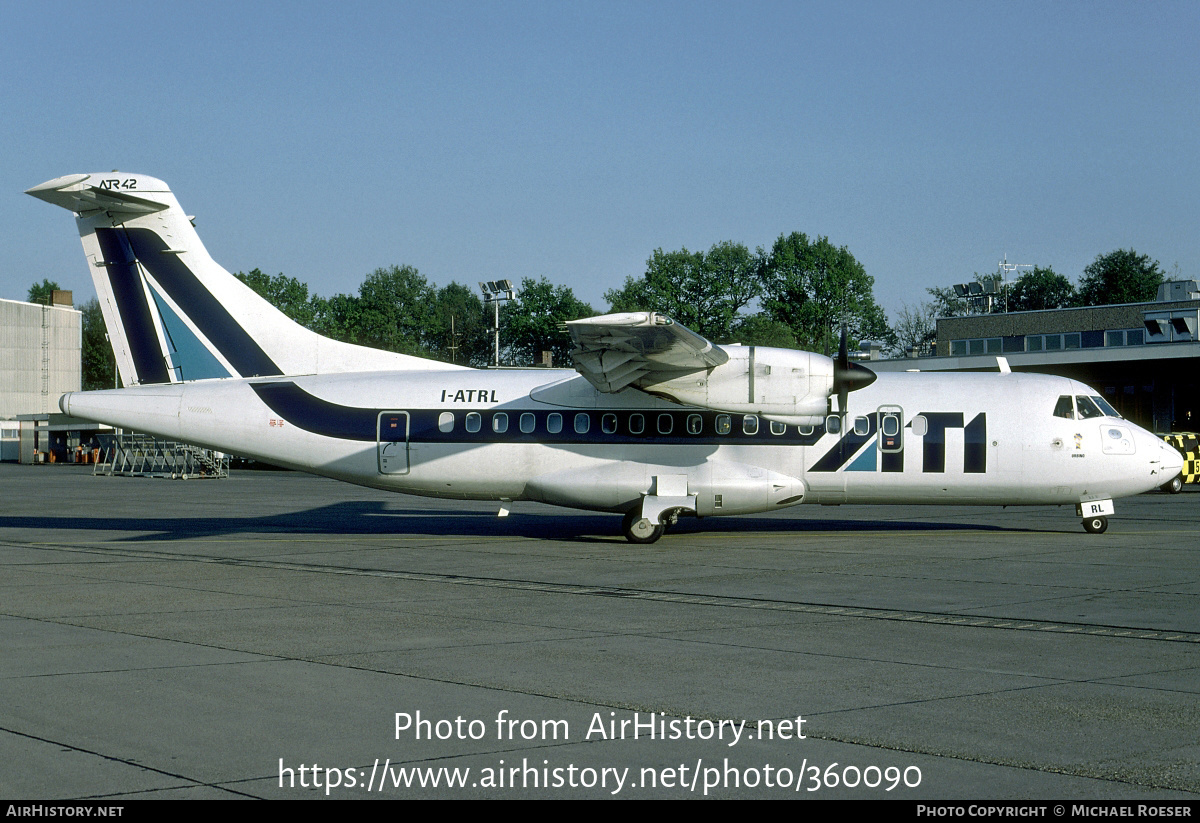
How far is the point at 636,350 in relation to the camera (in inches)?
730

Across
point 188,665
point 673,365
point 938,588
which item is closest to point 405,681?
point 188,665

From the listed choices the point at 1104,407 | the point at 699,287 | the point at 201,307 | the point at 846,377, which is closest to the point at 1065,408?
the point at 1104,407

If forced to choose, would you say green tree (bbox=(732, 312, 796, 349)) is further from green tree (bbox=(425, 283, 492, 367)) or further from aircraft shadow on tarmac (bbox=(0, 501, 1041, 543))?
aircraft shadow on tarmac (bbox=(0, 501, 1041, 543))

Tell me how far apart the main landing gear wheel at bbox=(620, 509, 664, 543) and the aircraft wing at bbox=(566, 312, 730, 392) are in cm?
254

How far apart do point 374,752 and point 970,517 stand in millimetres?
23151

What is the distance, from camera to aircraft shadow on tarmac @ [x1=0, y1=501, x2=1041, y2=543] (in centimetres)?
2300

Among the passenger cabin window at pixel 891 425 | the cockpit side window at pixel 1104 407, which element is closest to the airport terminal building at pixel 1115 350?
the cockpit side window at pixel 1104 407

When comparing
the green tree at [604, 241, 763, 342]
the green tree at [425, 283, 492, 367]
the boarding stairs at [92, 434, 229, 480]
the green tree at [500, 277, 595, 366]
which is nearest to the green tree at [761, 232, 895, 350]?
the green tree at [604, 241, 763, 342]

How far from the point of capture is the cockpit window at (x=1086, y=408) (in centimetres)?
2114

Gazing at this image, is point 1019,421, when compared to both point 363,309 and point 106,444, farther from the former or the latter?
point 363,309

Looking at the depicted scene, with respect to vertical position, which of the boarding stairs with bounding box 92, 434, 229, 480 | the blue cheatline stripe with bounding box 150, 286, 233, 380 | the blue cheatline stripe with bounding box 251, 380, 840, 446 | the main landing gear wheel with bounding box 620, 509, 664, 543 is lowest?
the main landing gear wheel with bounding box 620, 509, 664, 543

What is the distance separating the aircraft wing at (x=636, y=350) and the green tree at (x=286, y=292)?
98390 millimetres

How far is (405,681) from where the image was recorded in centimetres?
863

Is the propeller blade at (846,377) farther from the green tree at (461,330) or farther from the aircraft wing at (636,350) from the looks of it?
the green tree at (461,330)
